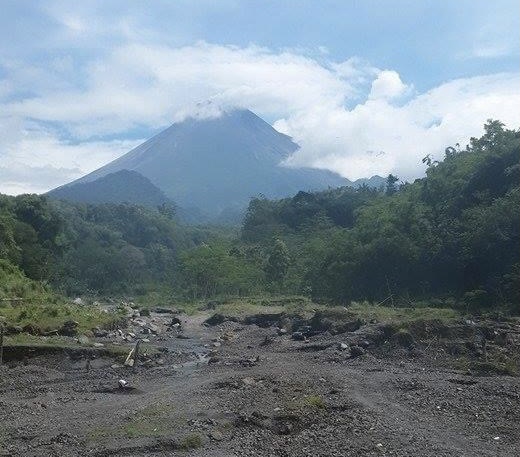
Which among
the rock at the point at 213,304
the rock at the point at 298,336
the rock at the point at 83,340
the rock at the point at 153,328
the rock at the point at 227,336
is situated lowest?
the rock at the point at 213,304

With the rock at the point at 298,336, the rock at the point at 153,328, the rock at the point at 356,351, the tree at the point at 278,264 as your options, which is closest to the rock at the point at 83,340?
the rock at the point at 153,328

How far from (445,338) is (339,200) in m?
54.4

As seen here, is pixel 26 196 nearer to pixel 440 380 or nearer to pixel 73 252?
pixel 73 252

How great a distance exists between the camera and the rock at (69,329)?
23156 mm

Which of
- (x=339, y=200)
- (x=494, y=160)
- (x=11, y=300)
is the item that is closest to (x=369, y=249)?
(x=494, y=160)

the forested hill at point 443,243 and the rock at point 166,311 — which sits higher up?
the forested hill at point 443,243

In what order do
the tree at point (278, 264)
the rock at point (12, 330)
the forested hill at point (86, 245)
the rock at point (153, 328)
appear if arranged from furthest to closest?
1. the tree at point (278, 264)
2. the forested hill at point (86, 245)
3. the rock at point (153, 328)
4. the rock at point (12, 330)

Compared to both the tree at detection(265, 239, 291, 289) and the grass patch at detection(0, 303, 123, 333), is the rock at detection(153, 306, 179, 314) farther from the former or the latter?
the tree at detection(265, 239, 291, 289)

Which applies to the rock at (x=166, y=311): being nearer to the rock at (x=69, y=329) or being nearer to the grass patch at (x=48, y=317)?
the grass patch at (x=48, y=317)

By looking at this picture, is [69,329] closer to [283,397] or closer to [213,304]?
[283,397]

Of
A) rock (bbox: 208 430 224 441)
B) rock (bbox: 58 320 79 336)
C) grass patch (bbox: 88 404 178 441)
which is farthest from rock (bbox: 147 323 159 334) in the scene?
rock (bbox: 208 430 224 441)

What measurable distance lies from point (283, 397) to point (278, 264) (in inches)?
1602

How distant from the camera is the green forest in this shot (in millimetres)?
33750

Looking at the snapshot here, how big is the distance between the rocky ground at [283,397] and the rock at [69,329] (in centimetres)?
99
